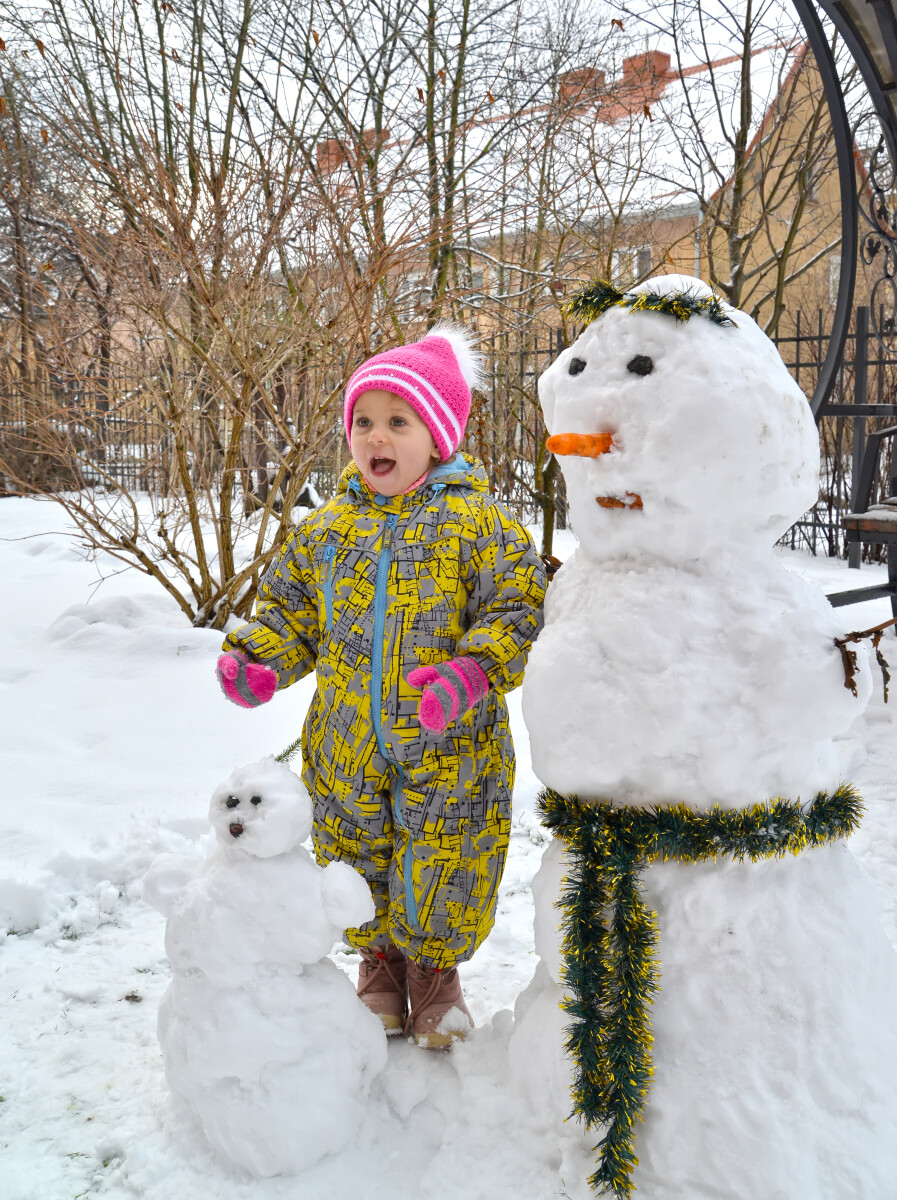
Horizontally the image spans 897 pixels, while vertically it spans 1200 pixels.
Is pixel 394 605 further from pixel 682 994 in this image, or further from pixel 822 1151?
pixel 822 1151

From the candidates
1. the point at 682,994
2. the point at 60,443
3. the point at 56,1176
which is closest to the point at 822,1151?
the point at 682,994

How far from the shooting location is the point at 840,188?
348 centimetres

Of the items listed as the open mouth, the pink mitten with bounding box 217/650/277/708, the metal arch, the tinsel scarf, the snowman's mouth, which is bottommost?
the tinsel scarf

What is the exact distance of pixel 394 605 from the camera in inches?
68.3

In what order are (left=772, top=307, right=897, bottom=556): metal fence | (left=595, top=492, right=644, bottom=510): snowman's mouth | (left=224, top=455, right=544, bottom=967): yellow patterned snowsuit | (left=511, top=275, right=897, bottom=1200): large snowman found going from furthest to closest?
1. (left=772, top=307, right=897, bottom=556): metal fence
2. (left=224, top=455, right=544, bottom=967): yellow patterned snowsuit
3. (left=595, top=492, right=644, bottom=510): snowman's mouth
4. (left=511, top=275, right=897, bottom=1200): large snowman

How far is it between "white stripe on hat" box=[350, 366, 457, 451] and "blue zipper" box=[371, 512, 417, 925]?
0.73 ft

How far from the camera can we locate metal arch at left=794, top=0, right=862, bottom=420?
323cm

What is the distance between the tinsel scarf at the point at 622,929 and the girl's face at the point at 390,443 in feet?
2.53

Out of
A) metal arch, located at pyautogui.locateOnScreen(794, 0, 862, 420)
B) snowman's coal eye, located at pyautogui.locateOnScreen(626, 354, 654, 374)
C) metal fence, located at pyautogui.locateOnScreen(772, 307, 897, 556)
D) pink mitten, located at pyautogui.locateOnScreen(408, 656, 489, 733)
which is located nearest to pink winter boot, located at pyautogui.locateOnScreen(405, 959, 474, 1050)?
→ pink mitten, located at pyautogui.locateOnScreen(408, 656, 489, 733)

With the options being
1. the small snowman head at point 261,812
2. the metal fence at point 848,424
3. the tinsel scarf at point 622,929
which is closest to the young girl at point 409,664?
the small snowman head at point 261,812

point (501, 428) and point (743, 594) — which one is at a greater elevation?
point (501, 428)

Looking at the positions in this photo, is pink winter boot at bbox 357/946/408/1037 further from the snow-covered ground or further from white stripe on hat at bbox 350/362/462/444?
white stripe on hat at bbox 350/362/462/444

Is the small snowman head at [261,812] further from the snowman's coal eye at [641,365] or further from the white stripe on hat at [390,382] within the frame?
the snowman's coal eye at [641,365]

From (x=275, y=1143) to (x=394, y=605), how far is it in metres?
0.96
